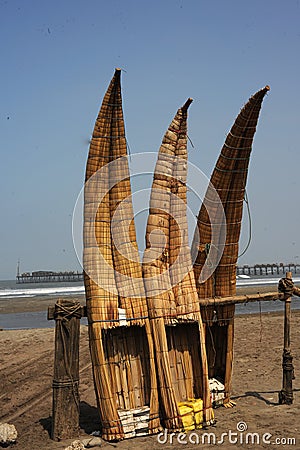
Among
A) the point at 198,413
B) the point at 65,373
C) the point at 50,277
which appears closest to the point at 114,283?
the point at 65,373

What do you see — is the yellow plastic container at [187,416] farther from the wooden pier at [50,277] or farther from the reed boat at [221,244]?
the wooden pier at [50,277]

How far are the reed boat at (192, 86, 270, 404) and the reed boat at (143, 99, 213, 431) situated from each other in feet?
1.94

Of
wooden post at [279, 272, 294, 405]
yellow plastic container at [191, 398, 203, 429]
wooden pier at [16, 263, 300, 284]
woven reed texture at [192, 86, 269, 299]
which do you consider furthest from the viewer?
wooden pier at [16, 263, 300, 284]

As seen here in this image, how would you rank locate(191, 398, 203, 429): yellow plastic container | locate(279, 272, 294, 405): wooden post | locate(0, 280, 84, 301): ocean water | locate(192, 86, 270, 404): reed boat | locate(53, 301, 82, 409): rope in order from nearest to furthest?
locate(53, 301, 82, 409): rope, locate(191, 398, 203, 429): yellow plastic container, locate(192, 86, 270, 404): reed boat, locate(279, 272, 294, 405): wooden post, locate(0, 280, 84, 301): ocean water

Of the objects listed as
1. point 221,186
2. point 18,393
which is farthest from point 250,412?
point 18,393

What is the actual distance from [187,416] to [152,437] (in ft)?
1.72

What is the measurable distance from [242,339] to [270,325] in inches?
140

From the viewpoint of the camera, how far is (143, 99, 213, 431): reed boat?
6949 mm

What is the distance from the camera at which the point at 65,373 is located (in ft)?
22.6

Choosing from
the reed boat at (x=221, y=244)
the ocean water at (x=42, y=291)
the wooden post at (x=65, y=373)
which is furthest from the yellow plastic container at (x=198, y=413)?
the ocean water at (x=42, y=291)

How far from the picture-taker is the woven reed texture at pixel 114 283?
6760 millimetres

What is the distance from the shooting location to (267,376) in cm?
1016

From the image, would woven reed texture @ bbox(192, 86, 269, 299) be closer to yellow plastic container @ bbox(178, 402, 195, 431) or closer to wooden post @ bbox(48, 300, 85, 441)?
yellow plastic container @ bbox(178, 402, 195, 431)

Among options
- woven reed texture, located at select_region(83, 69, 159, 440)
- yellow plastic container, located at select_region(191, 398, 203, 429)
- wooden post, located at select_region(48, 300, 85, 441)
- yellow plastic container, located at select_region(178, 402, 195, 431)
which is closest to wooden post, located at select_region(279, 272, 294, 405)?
yellow plastic container, located at select_region(191, 398, 203, 429)
